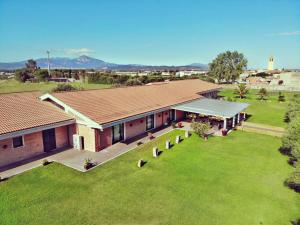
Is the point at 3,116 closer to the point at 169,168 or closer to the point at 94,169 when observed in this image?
the point at 94,169

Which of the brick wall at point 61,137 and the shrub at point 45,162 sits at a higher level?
the brick wall at point 61,137

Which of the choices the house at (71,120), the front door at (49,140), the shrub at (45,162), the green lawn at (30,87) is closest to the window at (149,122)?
the house at (71,120)

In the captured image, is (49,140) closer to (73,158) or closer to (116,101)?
(73,158)

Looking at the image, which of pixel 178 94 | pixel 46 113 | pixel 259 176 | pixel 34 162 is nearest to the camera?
pixel 259 176

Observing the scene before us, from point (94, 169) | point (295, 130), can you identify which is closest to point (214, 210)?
point (94, 169)

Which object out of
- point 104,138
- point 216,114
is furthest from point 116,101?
point 216,114

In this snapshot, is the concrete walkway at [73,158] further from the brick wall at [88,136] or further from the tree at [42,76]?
the tree at [42,76]
